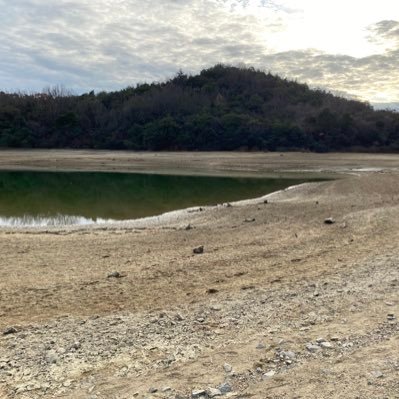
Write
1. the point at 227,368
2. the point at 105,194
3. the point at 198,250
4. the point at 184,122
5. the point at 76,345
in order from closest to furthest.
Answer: the point at 227,368 → the point at 76,345 → the point at 198,250 → the point at 105,194 → the point at 184,122

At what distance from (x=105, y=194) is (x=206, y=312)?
62.6 ft

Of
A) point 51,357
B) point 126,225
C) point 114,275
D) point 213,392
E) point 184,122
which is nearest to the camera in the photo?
point 213,392

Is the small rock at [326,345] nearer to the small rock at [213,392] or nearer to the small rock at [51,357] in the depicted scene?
the small rock at [213,392]

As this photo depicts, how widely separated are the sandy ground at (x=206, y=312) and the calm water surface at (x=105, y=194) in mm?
5189

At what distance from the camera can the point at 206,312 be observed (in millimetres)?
5887

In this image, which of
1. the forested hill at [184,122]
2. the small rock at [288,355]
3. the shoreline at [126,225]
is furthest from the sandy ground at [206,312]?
the forested hill at [184,122]

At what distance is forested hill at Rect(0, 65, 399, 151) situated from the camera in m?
63.5

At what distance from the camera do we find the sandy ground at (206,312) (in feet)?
13.4

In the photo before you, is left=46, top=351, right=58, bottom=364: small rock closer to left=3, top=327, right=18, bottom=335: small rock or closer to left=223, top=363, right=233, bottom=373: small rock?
left=3, top=327, right=18, bottom=335: small rock

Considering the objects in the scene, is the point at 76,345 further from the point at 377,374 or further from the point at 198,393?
the point at 377,374

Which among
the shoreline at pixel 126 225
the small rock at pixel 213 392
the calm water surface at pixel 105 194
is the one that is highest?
the small rock at pixel 213 392

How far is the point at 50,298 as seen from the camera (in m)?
6.76

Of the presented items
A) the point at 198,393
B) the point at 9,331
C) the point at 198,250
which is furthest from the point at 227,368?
the point at 198,250

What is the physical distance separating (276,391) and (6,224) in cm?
1353
